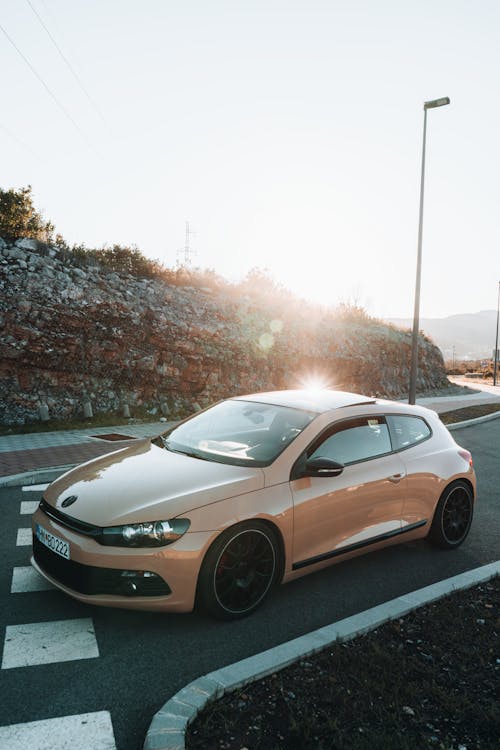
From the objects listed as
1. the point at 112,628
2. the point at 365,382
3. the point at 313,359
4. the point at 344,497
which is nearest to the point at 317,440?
the point at 344,497

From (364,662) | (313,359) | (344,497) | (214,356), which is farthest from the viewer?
(313,359)

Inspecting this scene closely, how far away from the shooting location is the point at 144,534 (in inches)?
146

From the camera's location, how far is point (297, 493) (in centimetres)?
430

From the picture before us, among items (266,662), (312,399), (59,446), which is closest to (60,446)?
(59,446)

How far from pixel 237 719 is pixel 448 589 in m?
2.18

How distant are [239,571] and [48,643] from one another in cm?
128

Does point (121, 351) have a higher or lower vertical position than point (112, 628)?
higher

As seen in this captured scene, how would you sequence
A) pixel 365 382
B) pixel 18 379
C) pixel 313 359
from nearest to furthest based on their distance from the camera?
pixel 18 379 < pixel 313 359 < pixel 365 382

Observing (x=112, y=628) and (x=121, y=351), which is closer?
(x=112, y=628)

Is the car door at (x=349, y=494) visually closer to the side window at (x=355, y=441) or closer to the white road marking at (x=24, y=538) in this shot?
the side window at (x=355, y=441)

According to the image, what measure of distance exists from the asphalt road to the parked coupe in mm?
222

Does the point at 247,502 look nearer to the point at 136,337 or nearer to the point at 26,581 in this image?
the point at 26,581

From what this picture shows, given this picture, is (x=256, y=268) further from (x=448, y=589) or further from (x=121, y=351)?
(x=448, y=589)

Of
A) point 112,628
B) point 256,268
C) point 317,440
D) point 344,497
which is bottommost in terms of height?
point 112,628
